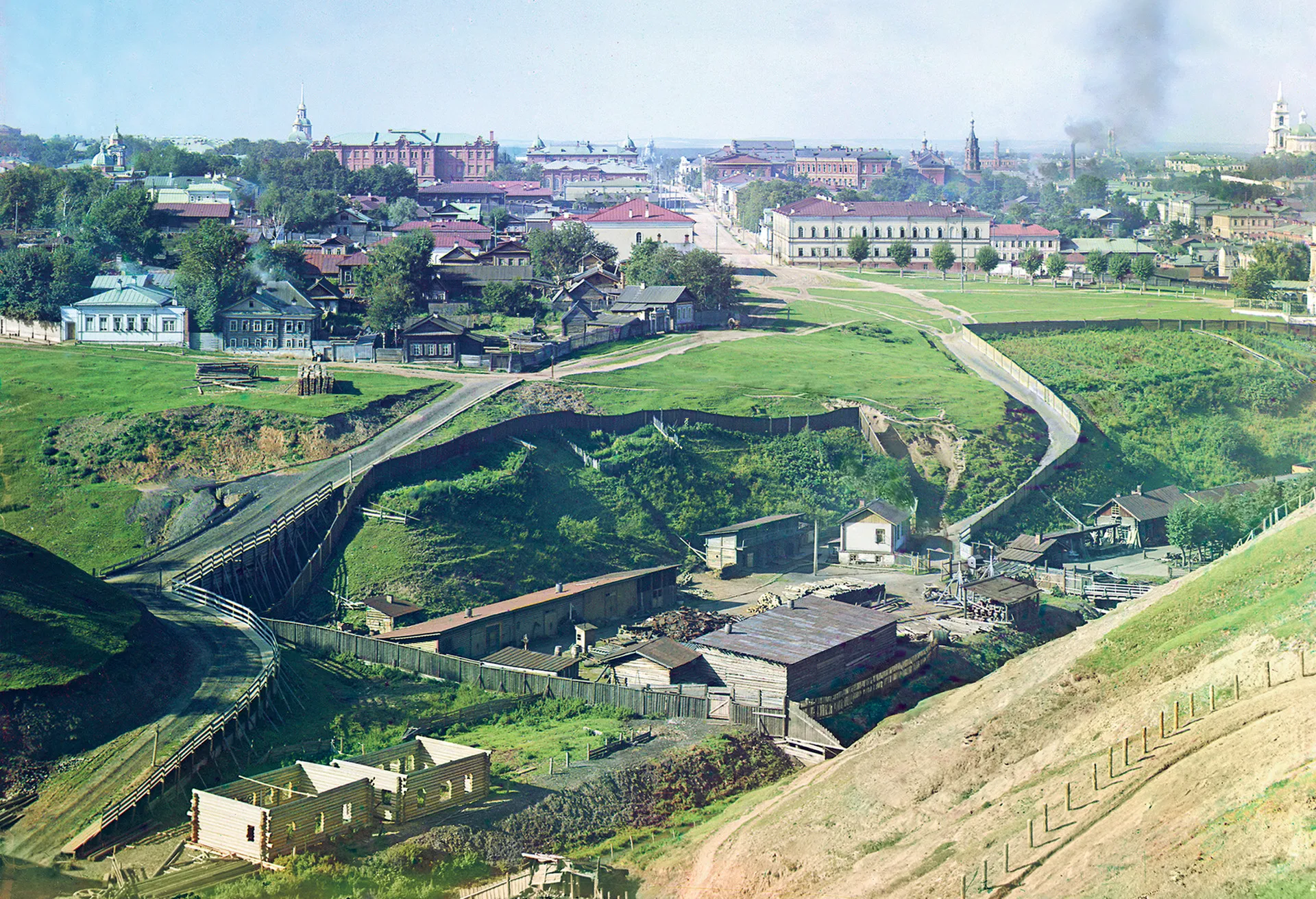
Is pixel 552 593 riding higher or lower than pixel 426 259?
lower

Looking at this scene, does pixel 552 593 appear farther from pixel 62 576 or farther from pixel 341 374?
pixel 341 374

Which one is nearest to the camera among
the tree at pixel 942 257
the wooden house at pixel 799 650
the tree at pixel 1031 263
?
the wooden house at pixel 799 650

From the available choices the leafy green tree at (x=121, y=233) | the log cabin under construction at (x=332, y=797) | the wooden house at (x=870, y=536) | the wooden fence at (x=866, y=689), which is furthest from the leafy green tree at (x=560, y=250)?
the log cabin under construction at (x=332, y=797)

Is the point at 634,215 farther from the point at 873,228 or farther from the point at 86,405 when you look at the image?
the point at 86,405

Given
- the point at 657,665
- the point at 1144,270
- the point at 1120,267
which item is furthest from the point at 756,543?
the point at 1120,267

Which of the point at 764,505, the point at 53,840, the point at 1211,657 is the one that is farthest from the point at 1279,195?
the point at 53,840

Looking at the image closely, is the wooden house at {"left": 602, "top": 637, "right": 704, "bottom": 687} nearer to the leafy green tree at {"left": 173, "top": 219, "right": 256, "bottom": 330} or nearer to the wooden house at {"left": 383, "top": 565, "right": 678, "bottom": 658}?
the wooden house at {"left": 383, "top": 565, "right": 678, "bottom": 658}

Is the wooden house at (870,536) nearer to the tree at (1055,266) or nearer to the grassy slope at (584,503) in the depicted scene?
the grassy slope at (584,503)
